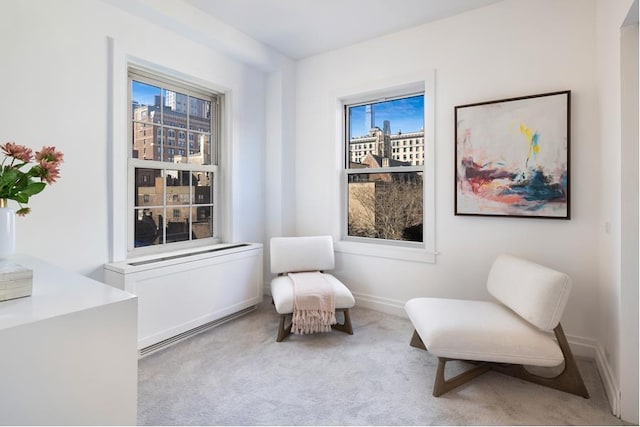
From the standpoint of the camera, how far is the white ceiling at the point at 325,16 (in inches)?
108

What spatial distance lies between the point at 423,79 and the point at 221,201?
2.28 metres

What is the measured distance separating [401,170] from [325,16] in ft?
5.06

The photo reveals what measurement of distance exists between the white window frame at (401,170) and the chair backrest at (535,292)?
819mm

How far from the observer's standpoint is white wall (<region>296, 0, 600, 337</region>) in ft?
7.88

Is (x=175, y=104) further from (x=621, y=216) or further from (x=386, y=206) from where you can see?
(x=621, y=216)

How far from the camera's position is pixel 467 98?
285cm

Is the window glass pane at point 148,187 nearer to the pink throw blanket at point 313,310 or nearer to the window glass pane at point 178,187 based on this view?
the window glass pane at point 178,187

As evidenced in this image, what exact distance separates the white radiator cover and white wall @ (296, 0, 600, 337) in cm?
92

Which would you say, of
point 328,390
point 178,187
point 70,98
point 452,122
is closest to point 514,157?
→ point 452,122

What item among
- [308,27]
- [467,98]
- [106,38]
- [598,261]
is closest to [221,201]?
[106,38]

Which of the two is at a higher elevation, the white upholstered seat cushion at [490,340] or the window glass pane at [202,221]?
the window glass pane at [202,221]

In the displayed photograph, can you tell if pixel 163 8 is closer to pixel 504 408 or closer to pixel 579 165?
pixel 579 165

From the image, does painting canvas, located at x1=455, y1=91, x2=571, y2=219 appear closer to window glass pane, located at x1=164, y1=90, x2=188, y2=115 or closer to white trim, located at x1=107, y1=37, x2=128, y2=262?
window glass pane, located at x1=164, y1=90, x2=188, y2=115

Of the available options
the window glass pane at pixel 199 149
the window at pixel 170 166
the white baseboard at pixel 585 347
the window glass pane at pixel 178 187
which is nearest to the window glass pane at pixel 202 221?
the window at pixel 170 166
